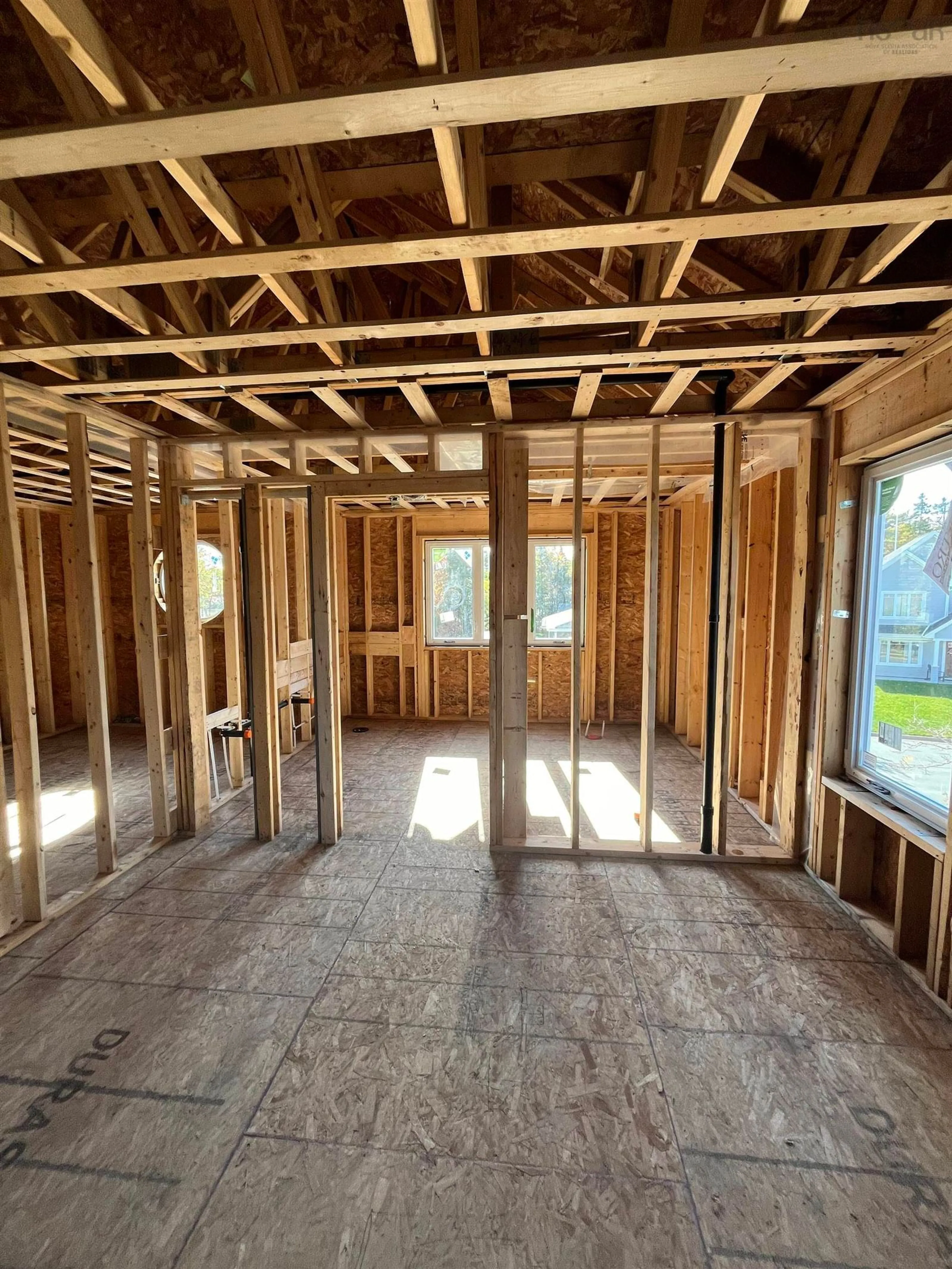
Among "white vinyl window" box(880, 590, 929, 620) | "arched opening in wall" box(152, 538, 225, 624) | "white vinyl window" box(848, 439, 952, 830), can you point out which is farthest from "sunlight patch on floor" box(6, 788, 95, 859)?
"white vinyl window" box(880, 590, 929, 620)

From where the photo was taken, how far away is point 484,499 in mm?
6266

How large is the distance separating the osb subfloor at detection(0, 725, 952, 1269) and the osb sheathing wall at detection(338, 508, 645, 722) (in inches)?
166

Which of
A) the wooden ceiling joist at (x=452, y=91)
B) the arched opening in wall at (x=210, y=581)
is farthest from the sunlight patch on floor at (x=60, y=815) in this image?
the wooden ceiling joist at (x=452, y=91)

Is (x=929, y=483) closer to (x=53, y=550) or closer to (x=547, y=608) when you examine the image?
(x=547, y=608)

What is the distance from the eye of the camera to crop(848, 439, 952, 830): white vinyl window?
2.50 meters

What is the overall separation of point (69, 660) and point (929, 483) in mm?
9227

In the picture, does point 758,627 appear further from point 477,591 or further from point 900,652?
point 477,591

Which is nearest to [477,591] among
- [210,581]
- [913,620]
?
[210,581]

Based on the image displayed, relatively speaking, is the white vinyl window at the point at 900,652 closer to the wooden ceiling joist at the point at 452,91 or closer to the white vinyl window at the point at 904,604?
the white vinyl window at the point at 904,604

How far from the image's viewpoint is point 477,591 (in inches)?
290

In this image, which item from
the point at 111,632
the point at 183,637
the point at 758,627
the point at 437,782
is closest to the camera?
the point at 183,637

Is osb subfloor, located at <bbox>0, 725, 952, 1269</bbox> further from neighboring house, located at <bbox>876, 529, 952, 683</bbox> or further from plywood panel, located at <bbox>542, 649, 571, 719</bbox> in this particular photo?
plywood panel, located at <bbox>542, 649, 571, 719</bbox>

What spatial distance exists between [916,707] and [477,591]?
5283 mm

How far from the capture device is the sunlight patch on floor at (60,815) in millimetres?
3871
